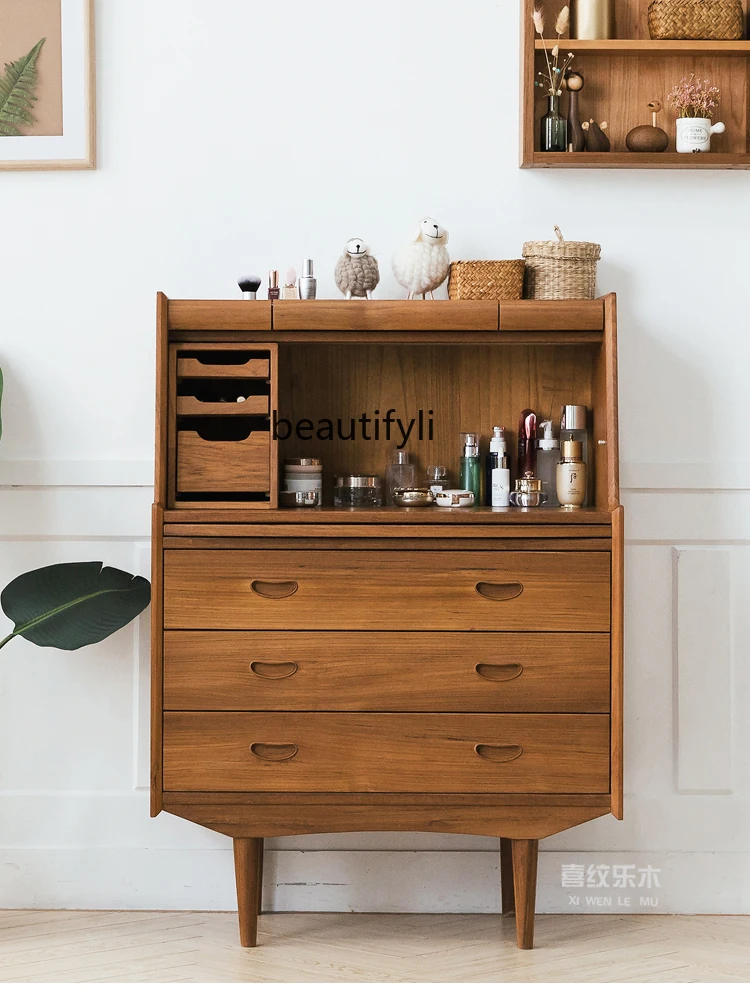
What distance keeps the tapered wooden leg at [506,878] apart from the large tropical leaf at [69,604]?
1.02 m

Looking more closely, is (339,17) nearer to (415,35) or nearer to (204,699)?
(415,35)

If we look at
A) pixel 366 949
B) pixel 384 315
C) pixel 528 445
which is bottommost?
pixel 366 949

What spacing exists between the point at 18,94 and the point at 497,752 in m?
1.90

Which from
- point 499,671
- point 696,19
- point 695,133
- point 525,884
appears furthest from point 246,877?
point 696,19

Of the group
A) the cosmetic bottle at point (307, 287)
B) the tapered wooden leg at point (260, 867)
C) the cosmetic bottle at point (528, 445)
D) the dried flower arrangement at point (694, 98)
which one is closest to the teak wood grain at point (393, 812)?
the tapered wooden leg at point (260, 867)

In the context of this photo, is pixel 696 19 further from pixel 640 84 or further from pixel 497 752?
pixel 497 752

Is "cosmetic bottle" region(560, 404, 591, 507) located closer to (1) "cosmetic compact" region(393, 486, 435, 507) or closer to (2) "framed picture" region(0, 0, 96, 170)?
(1) "cosmetic compact" region(393, 486, 435, 507)

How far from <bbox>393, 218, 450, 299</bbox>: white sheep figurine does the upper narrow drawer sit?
0.15 m

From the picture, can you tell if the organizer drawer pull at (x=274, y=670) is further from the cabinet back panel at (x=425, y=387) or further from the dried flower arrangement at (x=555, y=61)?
the dried flower arrangement at (x=555, y=61)

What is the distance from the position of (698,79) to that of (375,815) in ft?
6.11

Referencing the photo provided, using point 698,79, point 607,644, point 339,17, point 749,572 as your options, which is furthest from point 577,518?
point 339,17

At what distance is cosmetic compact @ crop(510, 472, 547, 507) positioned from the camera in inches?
81.9

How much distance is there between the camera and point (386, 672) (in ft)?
6.22

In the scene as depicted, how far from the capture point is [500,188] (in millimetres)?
2227
